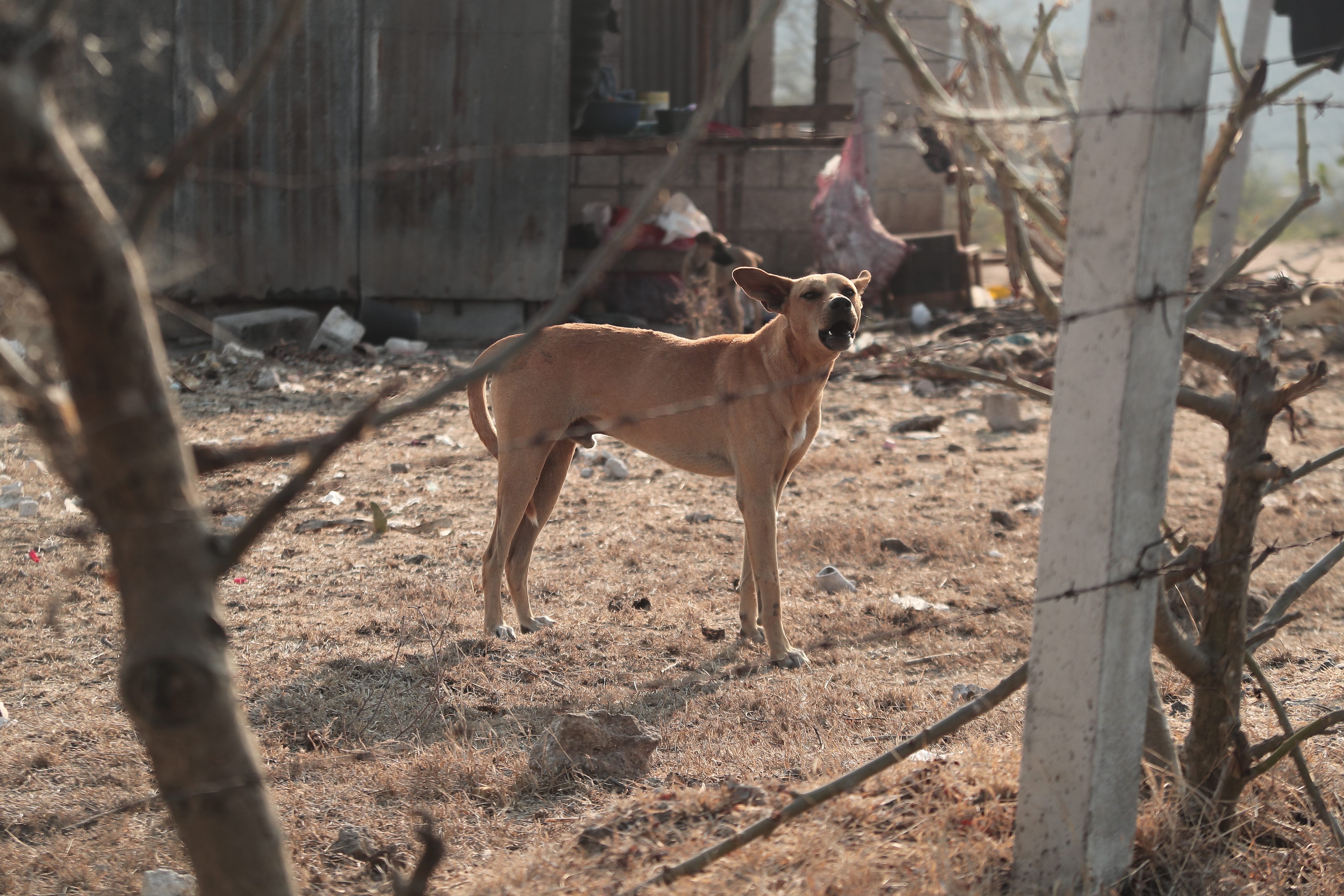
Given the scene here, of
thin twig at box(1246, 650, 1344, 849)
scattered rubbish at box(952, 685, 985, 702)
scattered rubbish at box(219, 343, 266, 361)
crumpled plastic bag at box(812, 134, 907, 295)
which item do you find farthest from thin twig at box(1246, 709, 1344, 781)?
crumpled plastic bag at box(812, 134, 907, 295)

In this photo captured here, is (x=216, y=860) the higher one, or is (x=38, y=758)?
(x=216, y=860)

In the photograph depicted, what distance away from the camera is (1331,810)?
2.95 metres

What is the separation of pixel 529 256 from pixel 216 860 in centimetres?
896

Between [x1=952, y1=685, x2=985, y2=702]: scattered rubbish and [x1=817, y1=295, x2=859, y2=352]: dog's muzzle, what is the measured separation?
1.37 meters

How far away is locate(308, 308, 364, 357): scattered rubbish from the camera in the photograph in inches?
369

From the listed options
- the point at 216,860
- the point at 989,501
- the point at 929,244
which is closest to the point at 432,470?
the point at 989,501

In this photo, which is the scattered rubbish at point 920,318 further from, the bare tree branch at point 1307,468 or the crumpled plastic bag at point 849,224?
the bare tree branch at point 1307,468

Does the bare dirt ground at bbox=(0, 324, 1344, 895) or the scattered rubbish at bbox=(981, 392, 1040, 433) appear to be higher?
the scattered rubbish at bbox=(981, 392, 1040, 433)

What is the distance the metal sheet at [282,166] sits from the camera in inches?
368

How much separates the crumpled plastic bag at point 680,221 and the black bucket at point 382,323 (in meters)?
2.67

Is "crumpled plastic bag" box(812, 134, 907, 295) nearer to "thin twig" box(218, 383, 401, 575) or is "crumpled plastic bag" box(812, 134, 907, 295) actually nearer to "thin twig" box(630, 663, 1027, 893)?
"thin twig" box(630, 663, 1027, 893)

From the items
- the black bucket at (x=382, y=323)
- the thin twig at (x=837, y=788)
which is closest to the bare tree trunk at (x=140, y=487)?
the thin twig at (x=837, y=788)

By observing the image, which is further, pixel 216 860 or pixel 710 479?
pixel 710 479

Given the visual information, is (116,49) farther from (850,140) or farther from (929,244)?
(929,244)
